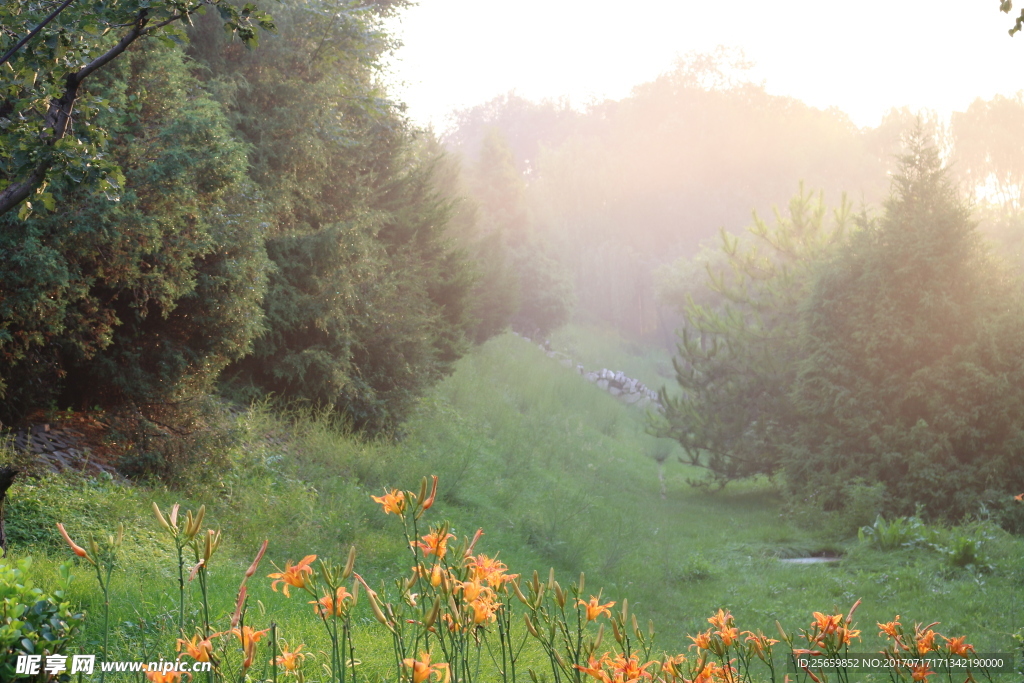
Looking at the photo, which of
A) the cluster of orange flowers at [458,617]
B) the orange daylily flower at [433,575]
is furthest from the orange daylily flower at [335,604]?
the orange daylily flower at [433,575]

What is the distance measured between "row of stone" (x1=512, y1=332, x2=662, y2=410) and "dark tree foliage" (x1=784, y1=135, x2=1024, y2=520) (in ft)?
45.8

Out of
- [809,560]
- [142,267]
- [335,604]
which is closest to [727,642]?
[335,604]

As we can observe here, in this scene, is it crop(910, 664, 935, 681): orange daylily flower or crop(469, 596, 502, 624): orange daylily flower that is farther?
crop(910, 664, 935, 681): orange daylily flower

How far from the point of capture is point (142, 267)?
702 centimetres

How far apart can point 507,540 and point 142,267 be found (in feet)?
15.6

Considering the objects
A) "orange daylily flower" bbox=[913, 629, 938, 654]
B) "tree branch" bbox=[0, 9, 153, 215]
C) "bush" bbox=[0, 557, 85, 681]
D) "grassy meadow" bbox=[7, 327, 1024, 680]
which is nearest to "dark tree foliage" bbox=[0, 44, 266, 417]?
"grassy meadow" bbox=[7, 327, 1024, 680]

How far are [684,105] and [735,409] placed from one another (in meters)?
40.9

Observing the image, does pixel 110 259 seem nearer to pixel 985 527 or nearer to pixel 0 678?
pixel 0 678

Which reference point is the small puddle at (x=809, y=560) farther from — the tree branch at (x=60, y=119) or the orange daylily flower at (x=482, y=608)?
the tree branch at (x=60, y=119)

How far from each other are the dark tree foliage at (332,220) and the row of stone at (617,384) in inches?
438

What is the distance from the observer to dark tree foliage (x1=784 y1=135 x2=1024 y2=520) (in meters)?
8.87

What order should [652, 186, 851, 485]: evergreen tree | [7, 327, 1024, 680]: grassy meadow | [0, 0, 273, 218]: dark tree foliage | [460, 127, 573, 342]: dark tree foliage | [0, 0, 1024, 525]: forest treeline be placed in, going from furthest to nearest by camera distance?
[460, 127, 573, 342]: dark tree foliage → [652, 186, 851, 485]: evergreen tree → [0, 0, 1024, 525]: forest treeline → [7, 327, 1024, 680]: grassy meadow → [0, 0, 273, 218]: dark tree foliage

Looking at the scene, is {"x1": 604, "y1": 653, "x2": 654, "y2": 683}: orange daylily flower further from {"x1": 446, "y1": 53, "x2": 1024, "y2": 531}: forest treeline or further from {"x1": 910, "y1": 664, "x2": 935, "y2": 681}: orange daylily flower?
Answer: {"x1": 446, "y1": 53, "x2": 1024, "y2": 531}: forest treeline

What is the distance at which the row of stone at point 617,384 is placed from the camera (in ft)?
81.6
